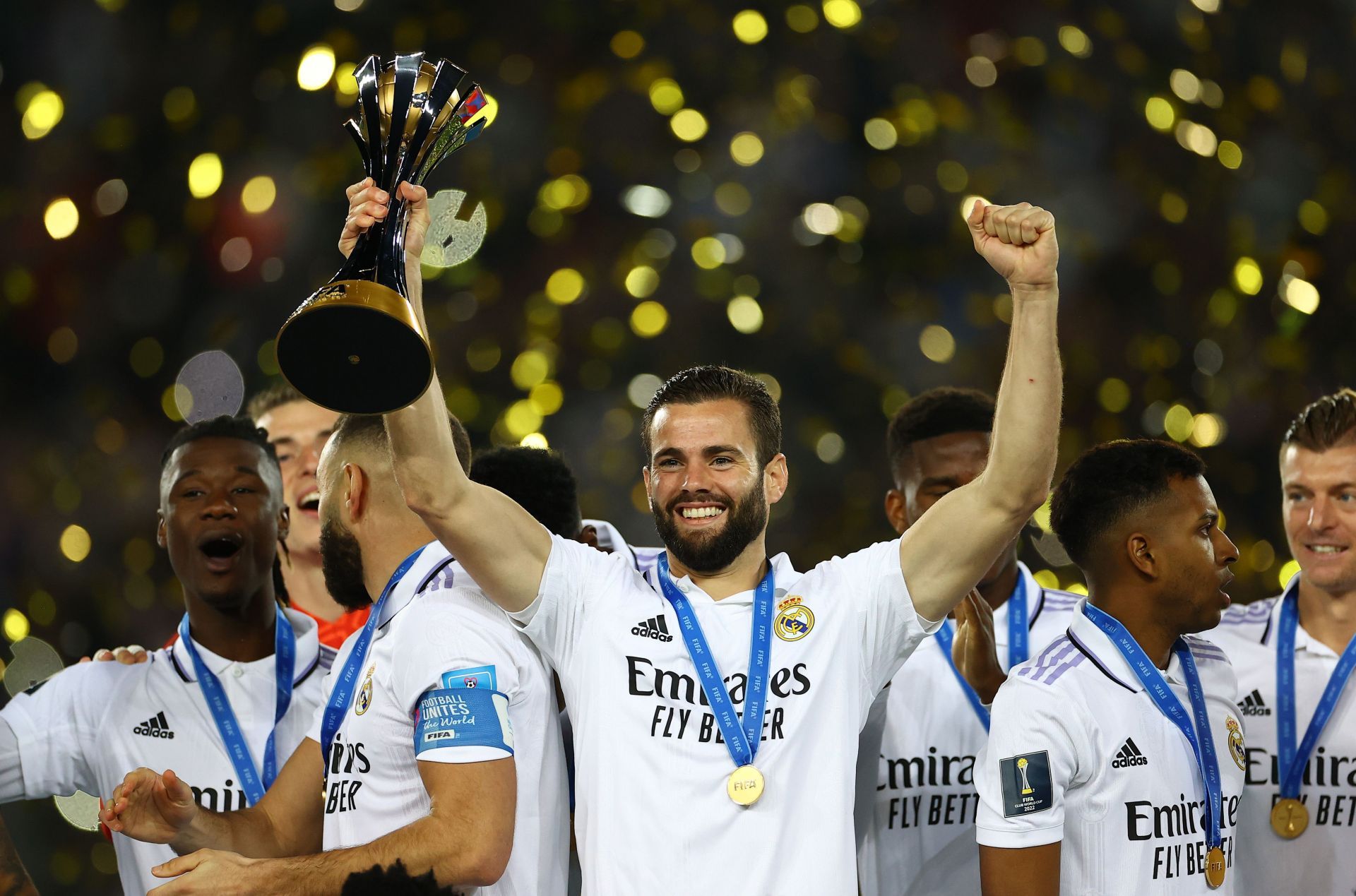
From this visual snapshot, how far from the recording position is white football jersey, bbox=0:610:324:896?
2676 millimetres

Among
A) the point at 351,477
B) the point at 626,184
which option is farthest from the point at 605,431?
the point at 351,477

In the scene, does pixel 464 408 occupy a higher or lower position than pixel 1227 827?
higher

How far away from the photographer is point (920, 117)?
5.30 meters

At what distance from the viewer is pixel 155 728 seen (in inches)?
107

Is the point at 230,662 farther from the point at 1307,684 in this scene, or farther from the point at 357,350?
the point at 1307,684

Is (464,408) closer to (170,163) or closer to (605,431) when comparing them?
(605,431)

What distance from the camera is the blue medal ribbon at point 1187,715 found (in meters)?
2.24

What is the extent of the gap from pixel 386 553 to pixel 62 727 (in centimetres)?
88

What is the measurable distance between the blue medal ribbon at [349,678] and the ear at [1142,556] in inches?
47.7

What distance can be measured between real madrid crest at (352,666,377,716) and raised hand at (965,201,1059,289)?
3.78 feet

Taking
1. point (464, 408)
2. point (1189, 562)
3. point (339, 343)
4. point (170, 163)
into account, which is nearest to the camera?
point (339, 343)

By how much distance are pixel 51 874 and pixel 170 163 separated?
93.2 inches

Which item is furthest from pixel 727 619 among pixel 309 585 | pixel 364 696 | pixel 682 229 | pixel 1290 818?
pixel 682 229

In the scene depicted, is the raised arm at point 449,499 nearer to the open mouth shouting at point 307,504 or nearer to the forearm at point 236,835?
the forearm at point 236,835
